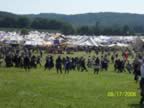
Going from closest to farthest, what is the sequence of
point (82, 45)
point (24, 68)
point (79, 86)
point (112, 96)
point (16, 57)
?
point (112, 96) → point (79, 86) → point (24, 68) → point (16, 57) → point (82, 45)

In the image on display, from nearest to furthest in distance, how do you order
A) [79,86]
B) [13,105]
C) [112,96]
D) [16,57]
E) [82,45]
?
[13,105], [112,96], [79,86], [16,57], [82,45]

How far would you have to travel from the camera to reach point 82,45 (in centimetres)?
9719

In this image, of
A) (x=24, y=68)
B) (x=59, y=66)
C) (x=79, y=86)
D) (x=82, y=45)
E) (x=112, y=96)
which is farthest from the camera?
(x=82, y=45)

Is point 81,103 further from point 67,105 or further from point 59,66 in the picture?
point 59,66

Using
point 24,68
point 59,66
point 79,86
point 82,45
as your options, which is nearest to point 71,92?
point 79,86

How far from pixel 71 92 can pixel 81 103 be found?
4269mm

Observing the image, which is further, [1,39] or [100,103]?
[1,39]

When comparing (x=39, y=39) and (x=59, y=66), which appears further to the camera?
(x=39, y=39)

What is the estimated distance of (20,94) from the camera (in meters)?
21.8

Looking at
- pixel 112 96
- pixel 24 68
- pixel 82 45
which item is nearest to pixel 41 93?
pixel 112 96

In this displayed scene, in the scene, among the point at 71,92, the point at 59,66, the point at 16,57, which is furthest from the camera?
the point at 16,57

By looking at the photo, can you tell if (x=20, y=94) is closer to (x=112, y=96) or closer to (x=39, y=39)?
(x=112, y=96)

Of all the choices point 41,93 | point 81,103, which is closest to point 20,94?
point 41,93

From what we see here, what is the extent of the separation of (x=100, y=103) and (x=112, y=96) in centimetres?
247
